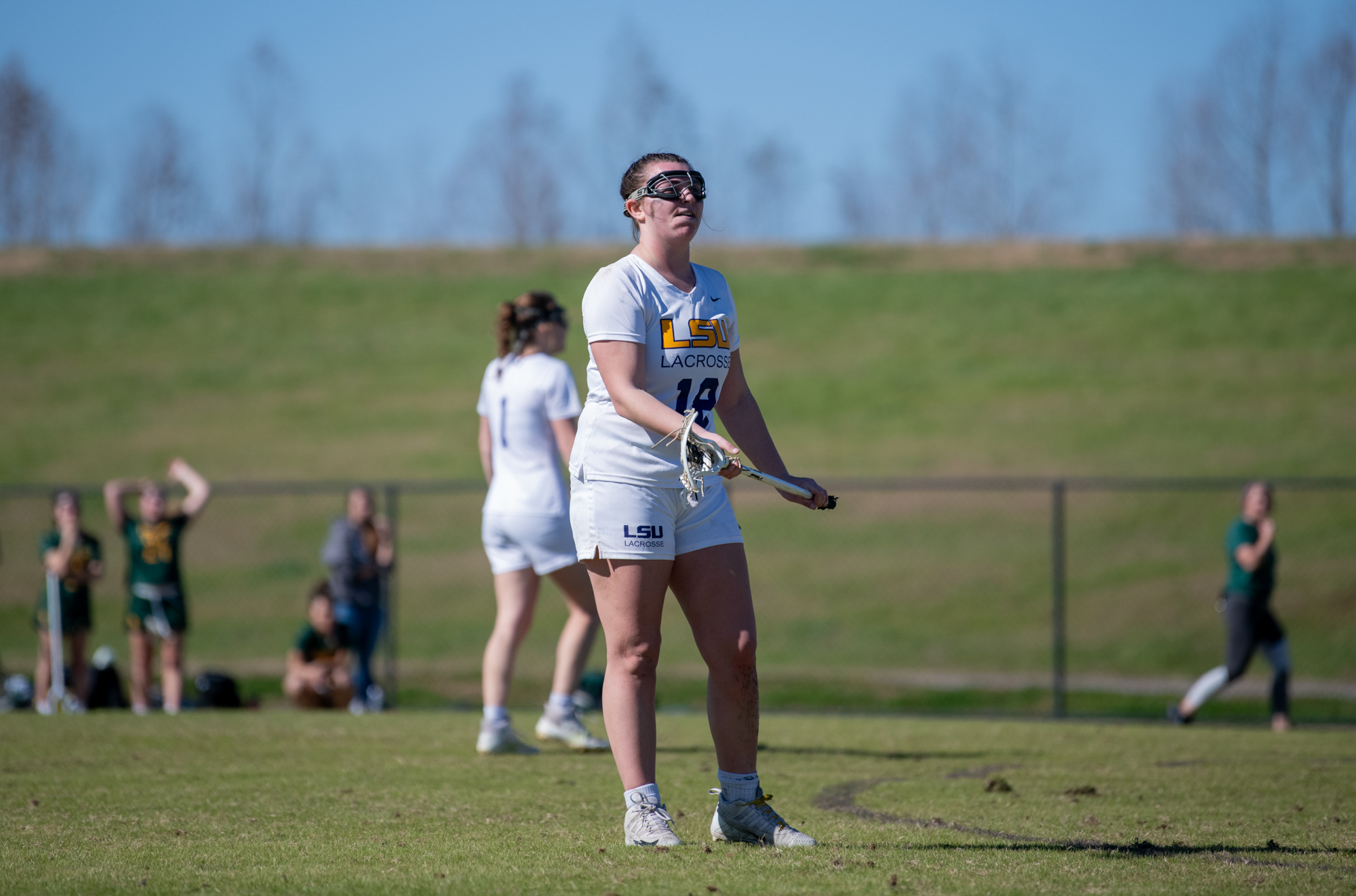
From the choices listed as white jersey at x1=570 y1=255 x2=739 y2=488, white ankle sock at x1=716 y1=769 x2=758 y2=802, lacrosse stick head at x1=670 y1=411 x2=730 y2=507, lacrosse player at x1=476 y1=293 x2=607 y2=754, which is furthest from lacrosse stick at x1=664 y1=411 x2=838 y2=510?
lacrosse player at x1=476 y1=293 x2=607 y2=754

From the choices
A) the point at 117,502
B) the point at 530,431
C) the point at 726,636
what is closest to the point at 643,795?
the point at 726,636

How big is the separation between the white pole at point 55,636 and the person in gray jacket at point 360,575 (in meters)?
2.40

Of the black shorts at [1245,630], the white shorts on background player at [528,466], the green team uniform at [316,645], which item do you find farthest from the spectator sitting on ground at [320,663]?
the black shorts at [1245,630]

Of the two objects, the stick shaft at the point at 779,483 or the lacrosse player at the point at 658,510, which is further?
the lacrosse player at the point at 658,510

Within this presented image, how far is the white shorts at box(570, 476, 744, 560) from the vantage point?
12.8 ft

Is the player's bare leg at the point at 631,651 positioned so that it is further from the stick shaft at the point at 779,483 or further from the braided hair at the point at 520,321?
the braided hair at the point at 520,321

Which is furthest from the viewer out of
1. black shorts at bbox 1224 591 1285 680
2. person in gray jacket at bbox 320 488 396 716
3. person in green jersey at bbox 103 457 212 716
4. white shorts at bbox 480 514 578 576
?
person in gray jacket at bbox 320 488 396 716

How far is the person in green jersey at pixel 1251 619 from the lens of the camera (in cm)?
970

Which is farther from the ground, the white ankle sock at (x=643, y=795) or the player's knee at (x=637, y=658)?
the player's knee at (x=637, y=658)

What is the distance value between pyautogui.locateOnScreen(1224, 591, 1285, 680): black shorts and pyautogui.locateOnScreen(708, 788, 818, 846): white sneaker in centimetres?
683

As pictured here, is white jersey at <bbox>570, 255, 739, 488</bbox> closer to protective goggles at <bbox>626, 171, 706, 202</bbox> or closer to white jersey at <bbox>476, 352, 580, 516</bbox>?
protective goggles at <bbox>626, 171, 706, 202</bbox>

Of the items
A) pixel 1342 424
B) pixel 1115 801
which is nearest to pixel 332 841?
pixel 1115 801

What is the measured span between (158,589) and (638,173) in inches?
311

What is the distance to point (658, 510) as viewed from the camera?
12.8 feet
